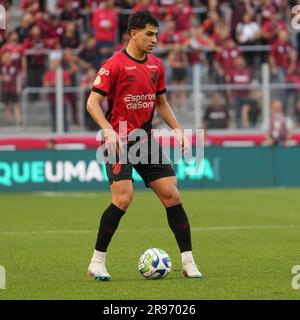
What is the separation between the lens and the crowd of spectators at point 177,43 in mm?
23562

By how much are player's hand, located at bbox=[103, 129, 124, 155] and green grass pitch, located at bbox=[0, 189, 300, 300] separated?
1.19 m

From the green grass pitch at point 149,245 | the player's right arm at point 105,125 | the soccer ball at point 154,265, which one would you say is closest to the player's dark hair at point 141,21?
the player's right arm at point 105,125

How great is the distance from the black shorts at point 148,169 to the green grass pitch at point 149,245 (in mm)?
948

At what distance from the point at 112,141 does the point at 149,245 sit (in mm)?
3729

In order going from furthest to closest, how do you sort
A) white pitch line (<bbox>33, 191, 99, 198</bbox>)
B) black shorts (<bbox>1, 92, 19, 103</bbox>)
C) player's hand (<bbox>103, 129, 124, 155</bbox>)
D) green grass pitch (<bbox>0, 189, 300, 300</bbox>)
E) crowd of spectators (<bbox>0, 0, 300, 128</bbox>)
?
crowd of spectators (<bbox>0, 0, 300, 128</bbox>) → black shorts (<bbox>1, 92, 19, 103</bbox>) → white pitch line (<bbox>33, 191, 99, 198</bbox>) → player's hand (<bbox>103, 129, 124, 155</bbox>) → green grass pitch (<bbox>0, 189, 300, 300</bbox>)

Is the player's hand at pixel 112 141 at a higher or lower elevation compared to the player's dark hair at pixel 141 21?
lower

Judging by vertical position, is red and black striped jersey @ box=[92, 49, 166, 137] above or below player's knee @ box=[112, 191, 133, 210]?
above

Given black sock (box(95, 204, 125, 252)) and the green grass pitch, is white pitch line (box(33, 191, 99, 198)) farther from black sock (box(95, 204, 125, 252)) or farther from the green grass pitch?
black sock (box(95, 204, 125, 252))

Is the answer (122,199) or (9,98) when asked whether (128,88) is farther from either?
(9,98)

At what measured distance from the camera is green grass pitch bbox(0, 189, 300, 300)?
8852mm

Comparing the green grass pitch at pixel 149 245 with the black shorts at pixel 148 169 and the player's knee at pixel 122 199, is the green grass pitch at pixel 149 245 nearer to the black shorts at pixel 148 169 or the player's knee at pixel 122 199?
the player's knee at pixel 122 199

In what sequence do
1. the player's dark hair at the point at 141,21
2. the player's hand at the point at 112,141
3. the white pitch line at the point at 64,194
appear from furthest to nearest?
the white pitch line at the point at 64,194
the player's dark hair at the point at 141,21
the player's hand at the point at 112,141

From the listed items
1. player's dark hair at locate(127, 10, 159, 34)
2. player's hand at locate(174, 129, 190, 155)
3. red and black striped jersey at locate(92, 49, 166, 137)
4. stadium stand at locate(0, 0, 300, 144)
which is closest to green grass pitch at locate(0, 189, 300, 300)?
player's hand at locate(174, 129, 190, 155)
